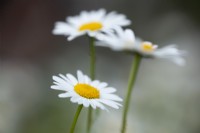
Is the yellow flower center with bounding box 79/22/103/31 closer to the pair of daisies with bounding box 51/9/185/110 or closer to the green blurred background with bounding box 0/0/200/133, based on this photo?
the pair of daisies with bounding box 51/9/185/110

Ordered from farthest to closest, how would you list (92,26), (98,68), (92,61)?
(98,68)
(92,26)
(92,61)

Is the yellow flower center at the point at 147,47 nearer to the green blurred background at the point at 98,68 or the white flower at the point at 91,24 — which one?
the white flower at the point at 91,24

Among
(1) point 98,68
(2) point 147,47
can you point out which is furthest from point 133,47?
(1) point 98,68

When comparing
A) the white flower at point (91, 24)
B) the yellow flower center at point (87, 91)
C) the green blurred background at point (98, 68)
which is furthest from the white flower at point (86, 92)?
the green blurred background at point (98, 68)

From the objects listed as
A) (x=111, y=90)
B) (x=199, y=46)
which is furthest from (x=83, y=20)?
(x=199, y=46)

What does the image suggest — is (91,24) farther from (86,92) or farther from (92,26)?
(86,92)

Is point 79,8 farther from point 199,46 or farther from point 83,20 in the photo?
point 83,20

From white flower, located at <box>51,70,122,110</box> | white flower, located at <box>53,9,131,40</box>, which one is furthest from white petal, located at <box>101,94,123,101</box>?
white flower, located at <box>53,9,131,40</box>
